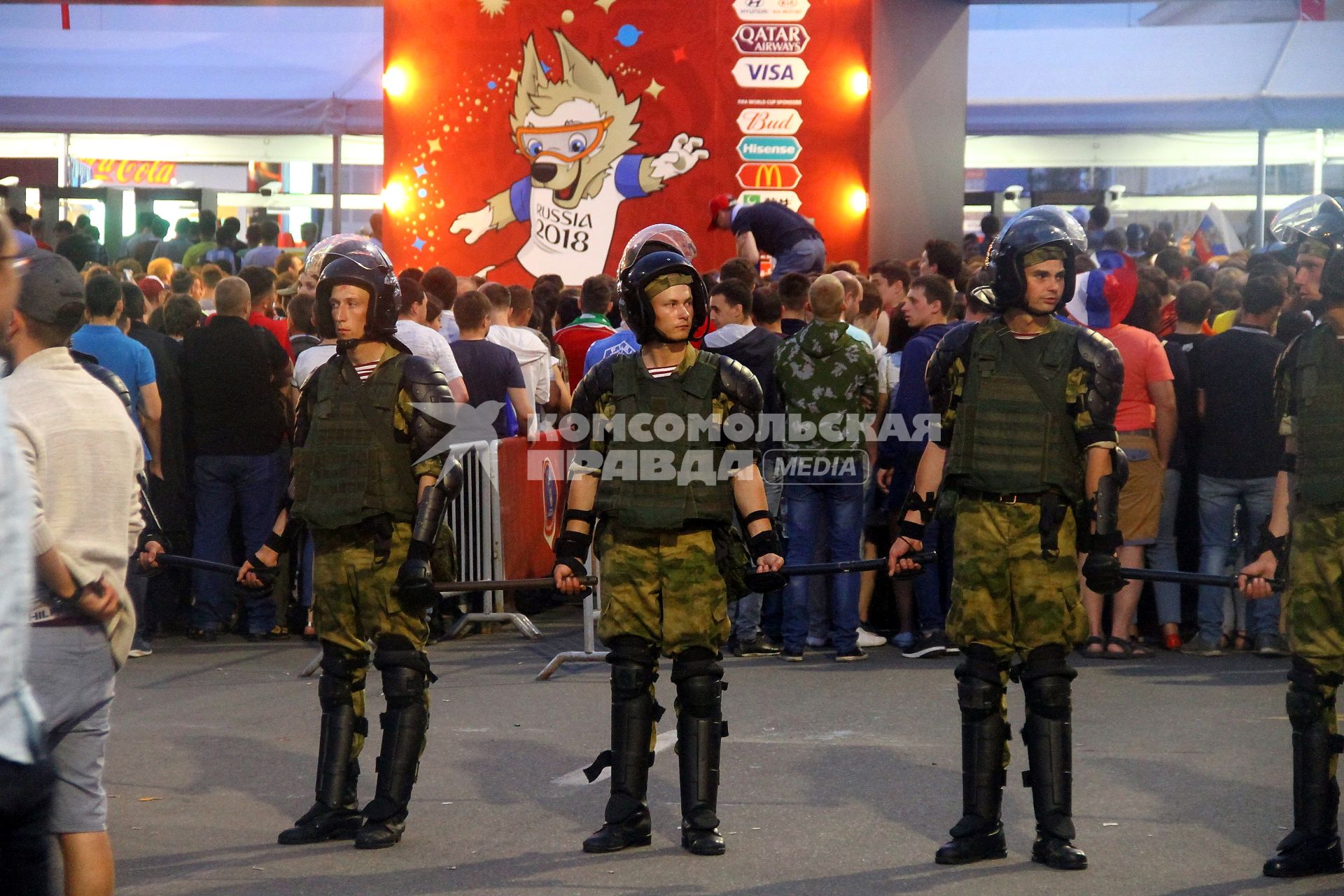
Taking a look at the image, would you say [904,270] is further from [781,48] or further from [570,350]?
[781,48]

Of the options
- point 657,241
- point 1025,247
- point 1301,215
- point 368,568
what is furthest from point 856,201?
point 368,568

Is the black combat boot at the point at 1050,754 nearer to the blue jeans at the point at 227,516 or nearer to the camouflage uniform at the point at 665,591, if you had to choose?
the camouflage uniform at the point at 665,591

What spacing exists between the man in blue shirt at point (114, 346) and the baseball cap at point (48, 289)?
4.80 m

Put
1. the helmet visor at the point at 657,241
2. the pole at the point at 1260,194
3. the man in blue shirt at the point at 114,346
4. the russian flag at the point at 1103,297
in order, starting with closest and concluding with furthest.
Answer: the helmet visor at the point at 657,241
the russian flag at the point at 1103,297
the man in blue shirt at the point at 114,346
the pole at the point at 1260,194

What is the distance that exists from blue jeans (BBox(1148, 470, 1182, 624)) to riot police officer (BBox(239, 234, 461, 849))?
16.5 ft

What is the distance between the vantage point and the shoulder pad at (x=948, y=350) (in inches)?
223

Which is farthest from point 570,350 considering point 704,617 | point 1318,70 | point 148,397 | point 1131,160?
point 1131,160

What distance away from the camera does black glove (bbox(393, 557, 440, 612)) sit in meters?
5.47

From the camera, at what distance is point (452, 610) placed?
32.2ft

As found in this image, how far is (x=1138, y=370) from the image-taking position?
8867 mm

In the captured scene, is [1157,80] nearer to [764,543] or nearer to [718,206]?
[718,206]

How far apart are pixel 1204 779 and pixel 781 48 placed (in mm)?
8109

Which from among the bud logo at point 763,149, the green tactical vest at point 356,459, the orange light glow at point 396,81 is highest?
the orange light glow at point 396,81

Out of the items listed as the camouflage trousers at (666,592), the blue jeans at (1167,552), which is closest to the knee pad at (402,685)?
the camouflage trousers at (666,592)
